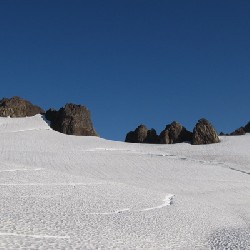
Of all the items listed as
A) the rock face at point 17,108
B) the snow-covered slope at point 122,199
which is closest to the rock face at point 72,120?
the rock face at point 17,108

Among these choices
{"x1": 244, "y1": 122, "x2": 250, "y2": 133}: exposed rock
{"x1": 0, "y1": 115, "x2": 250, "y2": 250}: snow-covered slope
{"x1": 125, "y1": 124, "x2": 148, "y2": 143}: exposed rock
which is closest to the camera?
{"x1": 0, "y1": 115, "x2": 250, "y2": 250}: snow-covered slope

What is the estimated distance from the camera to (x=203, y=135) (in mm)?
62375

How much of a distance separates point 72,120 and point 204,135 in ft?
68.7

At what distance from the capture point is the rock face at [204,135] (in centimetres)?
6175

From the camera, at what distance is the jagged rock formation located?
235 feet

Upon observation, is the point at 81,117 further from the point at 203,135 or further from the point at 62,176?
the point at 62,176

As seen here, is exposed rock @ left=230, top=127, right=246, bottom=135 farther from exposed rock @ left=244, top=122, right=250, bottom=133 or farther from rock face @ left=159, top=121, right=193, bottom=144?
rock face @ left=159, top=121, right=193, bottom=144

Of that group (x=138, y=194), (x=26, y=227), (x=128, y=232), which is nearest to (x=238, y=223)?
(x=138, y=194)

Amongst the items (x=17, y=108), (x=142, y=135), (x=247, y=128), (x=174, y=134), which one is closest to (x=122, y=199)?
(x=174, y=134)

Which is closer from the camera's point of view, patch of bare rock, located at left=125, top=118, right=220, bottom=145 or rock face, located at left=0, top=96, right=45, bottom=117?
patch of bare rock, located at left=125, top=118, right=220, bottom=145

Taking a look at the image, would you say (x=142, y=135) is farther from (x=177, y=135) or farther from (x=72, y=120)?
(x=72, y=120)

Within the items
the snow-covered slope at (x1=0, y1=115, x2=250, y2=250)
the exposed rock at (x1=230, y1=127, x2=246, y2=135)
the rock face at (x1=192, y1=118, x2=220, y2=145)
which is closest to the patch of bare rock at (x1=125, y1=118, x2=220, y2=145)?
the rock face at (x1=192, y1=118, x2=220, y2=145)

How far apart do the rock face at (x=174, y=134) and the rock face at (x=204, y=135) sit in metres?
2.83

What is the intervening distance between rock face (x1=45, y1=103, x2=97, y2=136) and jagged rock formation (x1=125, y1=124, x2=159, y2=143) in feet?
22.0
